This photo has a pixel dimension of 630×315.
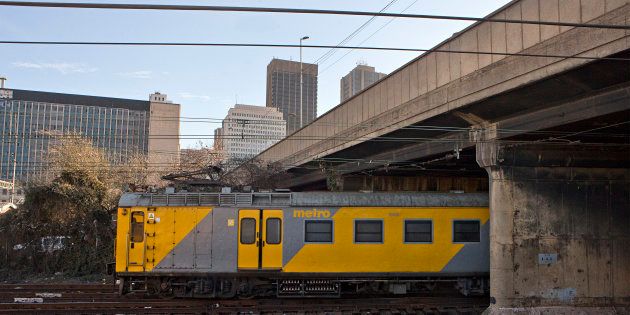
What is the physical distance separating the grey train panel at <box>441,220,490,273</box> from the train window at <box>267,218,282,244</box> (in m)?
4.76

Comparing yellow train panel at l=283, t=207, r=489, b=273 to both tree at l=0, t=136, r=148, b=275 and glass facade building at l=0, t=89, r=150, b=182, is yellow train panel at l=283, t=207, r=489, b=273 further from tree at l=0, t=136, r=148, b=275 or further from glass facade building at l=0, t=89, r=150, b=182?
glass facade building at l=0, t=89, r=150, b=182

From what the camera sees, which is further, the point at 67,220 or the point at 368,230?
the point at 67,220

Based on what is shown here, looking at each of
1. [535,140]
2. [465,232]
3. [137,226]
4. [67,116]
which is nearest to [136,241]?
[137,226]

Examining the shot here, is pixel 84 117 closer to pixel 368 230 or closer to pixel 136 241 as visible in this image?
pixel 136 241

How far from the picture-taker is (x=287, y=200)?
45.8ft

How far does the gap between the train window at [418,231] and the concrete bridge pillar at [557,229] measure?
5.55 feet

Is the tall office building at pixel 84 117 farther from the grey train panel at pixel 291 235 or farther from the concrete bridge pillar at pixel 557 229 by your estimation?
the concrete bridge pillar at pixel 557 229

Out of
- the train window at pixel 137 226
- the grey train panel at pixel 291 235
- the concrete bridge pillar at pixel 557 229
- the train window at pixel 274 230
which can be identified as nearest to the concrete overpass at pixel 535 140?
the concrete bridge pillar at pixel 557 229

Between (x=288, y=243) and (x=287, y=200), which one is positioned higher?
(x=287, y=200)

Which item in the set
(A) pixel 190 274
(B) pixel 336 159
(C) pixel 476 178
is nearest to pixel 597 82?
(A) pixel 190 274

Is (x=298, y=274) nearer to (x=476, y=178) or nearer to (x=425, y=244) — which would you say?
(x=425, y=244)

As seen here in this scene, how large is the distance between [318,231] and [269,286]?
2134 millimetres

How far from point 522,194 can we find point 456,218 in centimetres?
191

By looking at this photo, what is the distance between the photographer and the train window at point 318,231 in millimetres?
13812
